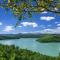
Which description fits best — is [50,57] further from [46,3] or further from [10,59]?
[46,3]

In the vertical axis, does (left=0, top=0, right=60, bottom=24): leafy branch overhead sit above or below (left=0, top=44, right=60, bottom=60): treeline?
above

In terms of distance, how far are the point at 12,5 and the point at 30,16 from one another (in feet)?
1.20

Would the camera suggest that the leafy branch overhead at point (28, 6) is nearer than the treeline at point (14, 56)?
Yes

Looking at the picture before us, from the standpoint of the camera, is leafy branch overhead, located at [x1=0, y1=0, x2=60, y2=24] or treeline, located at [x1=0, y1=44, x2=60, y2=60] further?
treeline, located at [x1=0, y1=44, x2=60, y2=60]

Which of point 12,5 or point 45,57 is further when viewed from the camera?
point 45,57

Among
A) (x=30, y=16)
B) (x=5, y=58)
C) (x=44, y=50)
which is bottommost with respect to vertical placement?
(x=44, y=50)

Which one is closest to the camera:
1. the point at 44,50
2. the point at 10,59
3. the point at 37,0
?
the point at 37,0

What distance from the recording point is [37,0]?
474 cm

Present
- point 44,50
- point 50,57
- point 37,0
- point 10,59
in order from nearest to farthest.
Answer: point 37,0, point 10,59, point 50,57, point 44,50

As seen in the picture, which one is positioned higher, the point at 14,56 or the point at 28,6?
the point at 28,6

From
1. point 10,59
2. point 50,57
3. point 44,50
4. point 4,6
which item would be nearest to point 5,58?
point 10,59

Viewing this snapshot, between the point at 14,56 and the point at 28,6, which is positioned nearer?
the point at 28,6

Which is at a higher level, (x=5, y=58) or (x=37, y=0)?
(x=37, y=0)

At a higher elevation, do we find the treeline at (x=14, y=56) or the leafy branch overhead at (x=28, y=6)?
the leafy branch overhead at (x=28, y=6)
